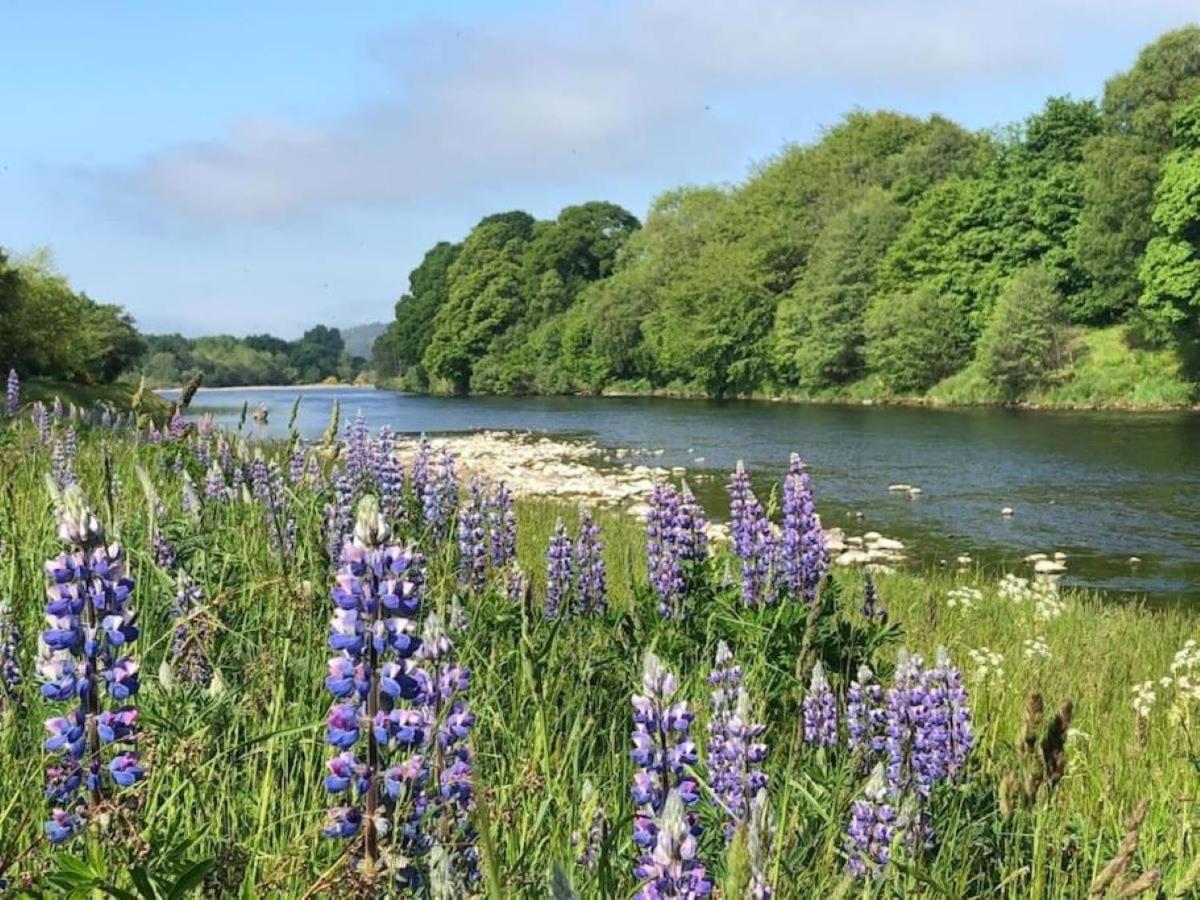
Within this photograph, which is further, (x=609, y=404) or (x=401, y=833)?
(x=609, y=404)

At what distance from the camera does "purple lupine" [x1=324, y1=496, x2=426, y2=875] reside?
1.66m

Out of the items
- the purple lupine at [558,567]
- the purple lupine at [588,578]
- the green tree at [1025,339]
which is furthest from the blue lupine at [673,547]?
the green tree at [1025,339]

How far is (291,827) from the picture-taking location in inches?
99.9

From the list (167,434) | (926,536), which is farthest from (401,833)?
(926,536)

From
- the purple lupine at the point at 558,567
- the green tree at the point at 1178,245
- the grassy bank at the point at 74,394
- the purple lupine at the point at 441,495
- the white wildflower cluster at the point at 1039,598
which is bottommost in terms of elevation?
the white wildflower cluster at the point at 1039,598

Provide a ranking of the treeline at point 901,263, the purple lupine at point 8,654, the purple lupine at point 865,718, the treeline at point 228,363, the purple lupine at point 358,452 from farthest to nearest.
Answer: the treeline at point 228,363
the treeline at point 901,263
the purple lupine at point 358,452
the purple lupine at point 865,718
the purple lupine at point 8,654

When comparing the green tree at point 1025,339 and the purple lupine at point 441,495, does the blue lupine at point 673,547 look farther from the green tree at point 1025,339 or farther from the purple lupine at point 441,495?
the green tree at point 1025,339

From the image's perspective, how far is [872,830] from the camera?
7.88 ft

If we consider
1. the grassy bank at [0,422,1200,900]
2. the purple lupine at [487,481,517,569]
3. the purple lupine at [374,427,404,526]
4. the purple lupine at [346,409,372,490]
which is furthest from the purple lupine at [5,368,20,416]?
the purple lupine at [487,481,517,569]

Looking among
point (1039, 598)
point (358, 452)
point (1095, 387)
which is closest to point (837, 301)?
point (1095, 387)

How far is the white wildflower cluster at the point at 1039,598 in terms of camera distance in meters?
9.16

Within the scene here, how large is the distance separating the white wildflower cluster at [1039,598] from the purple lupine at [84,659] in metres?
8.74

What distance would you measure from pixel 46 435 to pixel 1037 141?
159 ft

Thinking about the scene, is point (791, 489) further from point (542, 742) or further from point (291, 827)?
point (291, 827)
